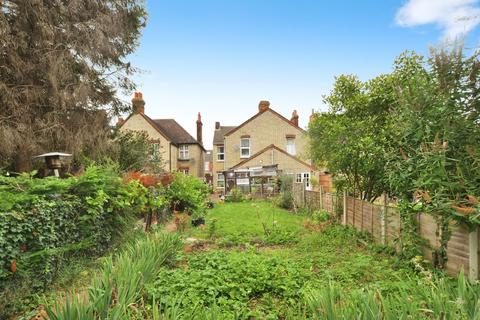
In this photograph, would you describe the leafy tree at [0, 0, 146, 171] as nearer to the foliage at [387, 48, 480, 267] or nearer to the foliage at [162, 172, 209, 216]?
the foliage at [162, 172, 209, 216]

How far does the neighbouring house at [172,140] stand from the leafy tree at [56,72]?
1519cm

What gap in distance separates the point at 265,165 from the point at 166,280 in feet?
70.7

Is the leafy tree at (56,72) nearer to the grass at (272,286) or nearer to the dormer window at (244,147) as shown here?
the grass at (272,286)

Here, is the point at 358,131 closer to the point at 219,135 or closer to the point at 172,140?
the point at 219,135

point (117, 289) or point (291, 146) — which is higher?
point (291, 146)

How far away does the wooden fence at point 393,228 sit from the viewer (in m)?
4.43

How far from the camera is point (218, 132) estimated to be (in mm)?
33750

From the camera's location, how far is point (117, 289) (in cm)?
330

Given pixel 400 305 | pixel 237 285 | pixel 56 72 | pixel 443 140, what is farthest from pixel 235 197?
pixel 400 305

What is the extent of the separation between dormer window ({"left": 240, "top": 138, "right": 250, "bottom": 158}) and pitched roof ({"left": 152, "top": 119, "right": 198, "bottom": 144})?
634 centimetres

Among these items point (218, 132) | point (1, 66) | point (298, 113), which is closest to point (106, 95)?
point (1, 66)

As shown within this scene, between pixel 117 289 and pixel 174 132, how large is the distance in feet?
103

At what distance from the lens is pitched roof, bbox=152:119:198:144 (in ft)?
107

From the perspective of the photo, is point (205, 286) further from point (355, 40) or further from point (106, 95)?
point (106, 95)
